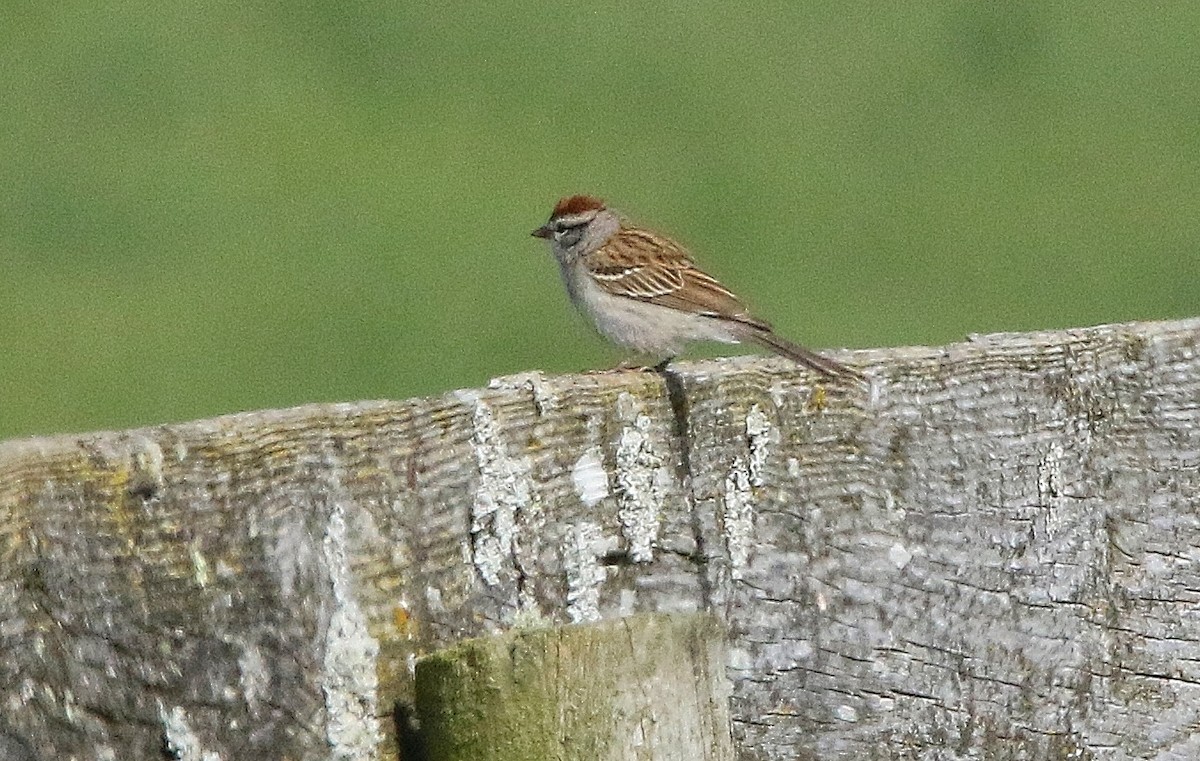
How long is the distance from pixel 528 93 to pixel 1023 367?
400 inches

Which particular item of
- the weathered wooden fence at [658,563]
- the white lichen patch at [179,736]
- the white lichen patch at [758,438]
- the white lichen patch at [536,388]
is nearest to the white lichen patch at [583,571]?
the weathered wooden fence at [658,563]

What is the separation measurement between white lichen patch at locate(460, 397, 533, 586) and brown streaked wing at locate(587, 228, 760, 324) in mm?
4261

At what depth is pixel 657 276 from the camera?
24.2 ft

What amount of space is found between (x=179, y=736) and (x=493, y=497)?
0.51 m

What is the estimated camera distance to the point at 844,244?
1176 cm

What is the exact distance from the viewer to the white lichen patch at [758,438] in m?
2.93

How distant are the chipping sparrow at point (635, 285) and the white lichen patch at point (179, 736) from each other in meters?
4.59

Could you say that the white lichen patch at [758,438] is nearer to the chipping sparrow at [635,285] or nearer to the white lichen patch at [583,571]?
the white lichen patch at [583,571]

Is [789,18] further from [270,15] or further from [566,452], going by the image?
[566,452]

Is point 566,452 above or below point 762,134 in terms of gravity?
below

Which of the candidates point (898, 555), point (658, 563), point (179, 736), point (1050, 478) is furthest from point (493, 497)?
point (1050, 478)

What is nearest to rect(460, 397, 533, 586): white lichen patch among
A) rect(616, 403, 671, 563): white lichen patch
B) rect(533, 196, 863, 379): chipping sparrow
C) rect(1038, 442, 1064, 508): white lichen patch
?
rect(616, 403, 671, 563): white lichen patch

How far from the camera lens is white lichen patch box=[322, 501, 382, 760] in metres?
2.41

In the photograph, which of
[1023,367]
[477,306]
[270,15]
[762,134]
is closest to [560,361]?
[477,306]
